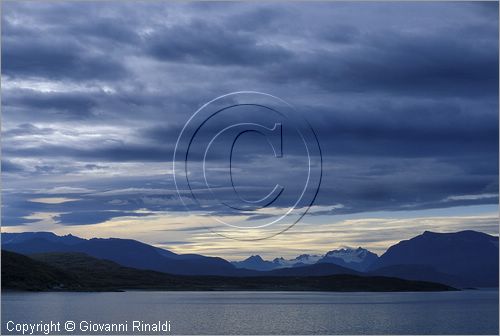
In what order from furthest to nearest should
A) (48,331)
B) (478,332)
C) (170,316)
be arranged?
(170,316) → (478,332) → (48,331)

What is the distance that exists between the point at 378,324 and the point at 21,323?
7003cm

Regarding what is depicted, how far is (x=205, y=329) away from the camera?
417 feet

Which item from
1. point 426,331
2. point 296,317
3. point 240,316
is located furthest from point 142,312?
point 426,331

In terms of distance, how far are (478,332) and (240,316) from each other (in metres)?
53.9

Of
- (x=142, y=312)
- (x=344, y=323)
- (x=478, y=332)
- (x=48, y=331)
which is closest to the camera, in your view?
(x=48, y=331)

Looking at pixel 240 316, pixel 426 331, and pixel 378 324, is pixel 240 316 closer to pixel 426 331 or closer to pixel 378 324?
pixel 378 324

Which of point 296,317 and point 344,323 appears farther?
point 296,317

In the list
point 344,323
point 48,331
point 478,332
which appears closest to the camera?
point 48,331

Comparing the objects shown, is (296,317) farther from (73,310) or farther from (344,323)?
(73,310)

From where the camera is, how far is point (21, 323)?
130 meters

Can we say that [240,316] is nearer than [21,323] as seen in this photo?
No

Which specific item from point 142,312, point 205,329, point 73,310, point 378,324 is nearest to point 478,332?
point 378,324

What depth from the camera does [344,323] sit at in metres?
149

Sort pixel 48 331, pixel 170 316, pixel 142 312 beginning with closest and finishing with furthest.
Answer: pixel 48 331
pixel 170 316
pixel 142 312
